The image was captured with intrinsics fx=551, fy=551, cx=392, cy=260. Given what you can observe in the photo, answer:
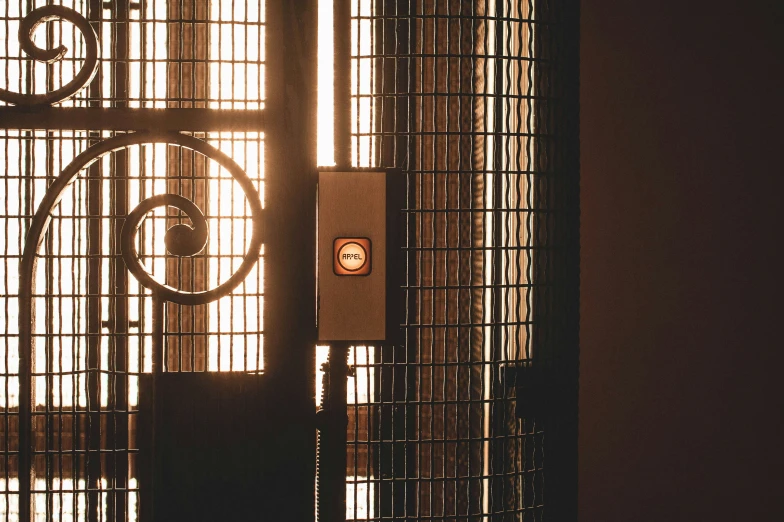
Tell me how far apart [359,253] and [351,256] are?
0.02 m

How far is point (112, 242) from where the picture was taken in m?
1.41

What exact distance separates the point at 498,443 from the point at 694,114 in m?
1.44

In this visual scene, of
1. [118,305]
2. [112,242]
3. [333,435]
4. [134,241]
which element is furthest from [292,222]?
[118,305]

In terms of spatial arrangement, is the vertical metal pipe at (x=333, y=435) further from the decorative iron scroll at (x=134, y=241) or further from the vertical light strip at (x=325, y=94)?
the vertical light strip at (x=325, y=94)

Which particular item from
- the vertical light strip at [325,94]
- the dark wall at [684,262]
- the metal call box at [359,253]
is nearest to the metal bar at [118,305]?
the vertical light strip at [325,94]

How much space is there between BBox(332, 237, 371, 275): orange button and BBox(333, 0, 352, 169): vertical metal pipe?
15cm

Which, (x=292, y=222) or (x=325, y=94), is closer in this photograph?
(x=292, y=222)

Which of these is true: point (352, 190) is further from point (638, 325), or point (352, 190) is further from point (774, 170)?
point (774, 170)

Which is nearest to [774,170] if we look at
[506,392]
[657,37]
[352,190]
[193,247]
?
[657,37]

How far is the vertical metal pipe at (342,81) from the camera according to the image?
1057mm

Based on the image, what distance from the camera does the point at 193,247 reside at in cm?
90

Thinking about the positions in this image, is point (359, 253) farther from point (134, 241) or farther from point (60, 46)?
point (60, 46)

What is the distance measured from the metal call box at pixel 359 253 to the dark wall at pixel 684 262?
4.23 feet

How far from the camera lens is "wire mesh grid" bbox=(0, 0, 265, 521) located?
1.25m
